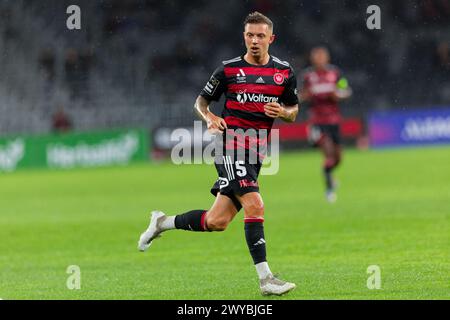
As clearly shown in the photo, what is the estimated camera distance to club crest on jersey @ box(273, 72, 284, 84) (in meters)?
9.12

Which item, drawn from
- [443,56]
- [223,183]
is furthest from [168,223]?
[443,56]

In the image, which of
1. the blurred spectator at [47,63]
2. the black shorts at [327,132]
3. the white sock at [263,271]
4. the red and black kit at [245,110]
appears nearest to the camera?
the white sock at [263,271]

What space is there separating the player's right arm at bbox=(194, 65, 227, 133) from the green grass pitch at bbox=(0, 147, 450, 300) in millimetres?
1419

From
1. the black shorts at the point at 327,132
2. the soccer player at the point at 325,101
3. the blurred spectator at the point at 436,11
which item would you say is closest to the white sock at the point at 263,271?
the soccer player at the point at 325,101

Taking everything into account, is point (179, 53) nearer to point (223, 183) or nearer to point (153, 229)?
point (153, 229)

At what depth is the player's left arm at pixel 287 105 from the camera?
887 centimetres

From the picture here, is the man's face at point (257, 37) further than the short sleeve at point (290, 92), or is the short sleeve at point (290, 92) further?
the short sleeve at point (290, 92)

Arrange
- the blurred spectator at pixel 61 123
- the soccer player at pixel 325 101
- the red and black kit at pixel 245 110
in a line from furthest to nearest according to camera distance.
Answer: the blurred spectator at pixel 61 123, the soccer player at pixel 325 101, the red and black kit at pixel 245 110

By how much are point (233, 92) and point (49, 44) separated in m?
26.0

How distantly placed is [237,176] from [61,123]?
944 inches

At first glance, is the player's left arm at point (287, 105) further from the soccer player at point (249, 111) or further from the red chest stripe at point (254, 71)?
the red chest stripe at point (254, 71)

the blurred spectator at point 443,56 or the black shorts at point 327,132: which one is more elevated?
the blurred spectator at point 443,56

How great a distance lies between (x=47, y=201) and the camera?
20578 millimetres

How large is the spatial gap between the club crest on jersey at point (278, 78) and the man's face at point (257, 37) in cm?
23
